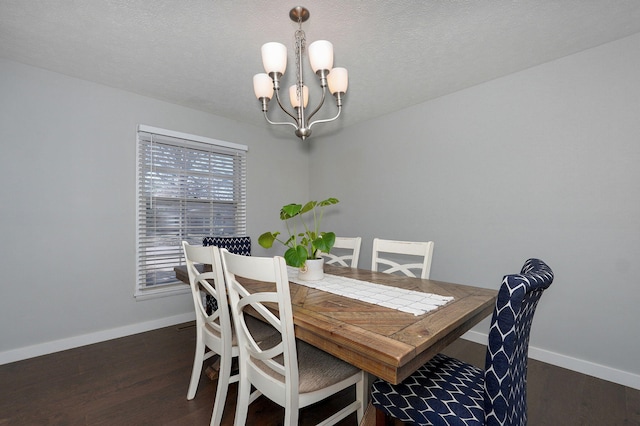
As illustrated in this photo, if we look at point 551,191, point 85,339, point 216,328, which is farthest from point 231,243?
point 551,191

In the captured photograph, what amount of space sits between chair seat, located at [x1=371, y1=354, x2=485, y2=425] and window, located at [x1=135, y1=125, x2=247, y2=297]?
2622 millimetres

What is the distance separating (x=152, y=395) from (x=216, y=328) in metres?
0.72

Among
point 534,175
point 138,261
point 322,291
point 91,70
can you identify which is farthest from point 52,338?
point 534,175

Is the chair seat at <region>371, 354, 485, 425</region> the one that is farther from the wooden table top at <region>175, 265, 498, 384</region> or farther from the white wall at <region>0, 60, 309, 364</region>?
the white wall at <region>0, 60, 309, 364</region>

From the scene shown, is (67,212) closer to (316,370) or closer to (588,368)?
(316,370)

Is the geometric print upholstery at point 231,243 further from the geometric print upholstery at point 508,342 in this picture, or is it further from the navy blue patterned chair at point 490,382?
the geometric print upholstery at point 508,342

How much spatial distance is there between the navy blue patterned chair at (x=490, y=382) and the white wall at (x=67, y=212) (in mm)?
2688

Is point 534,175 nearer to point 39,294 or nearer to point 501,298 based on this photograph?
point 501,298

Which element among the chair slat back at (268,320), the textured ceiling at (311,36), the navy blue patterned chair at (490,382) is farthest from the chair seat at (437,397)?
the textured ceiling at (311,36)

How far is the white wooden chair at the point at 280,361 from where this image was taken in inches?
42.8

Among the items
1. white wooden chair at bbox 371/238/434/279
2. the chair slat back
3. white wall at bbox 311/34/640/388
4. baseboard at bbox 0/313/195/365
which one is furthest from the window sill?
white wall at bbox 311/34/640/388

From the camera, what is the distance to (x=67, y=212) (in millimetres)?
2521

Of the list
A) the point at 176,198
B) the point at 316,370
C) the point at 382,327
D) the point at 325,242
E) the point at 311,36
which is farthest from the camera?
the point at 176,198

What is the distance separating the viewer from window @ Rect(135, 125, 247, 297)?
2.92 metres
